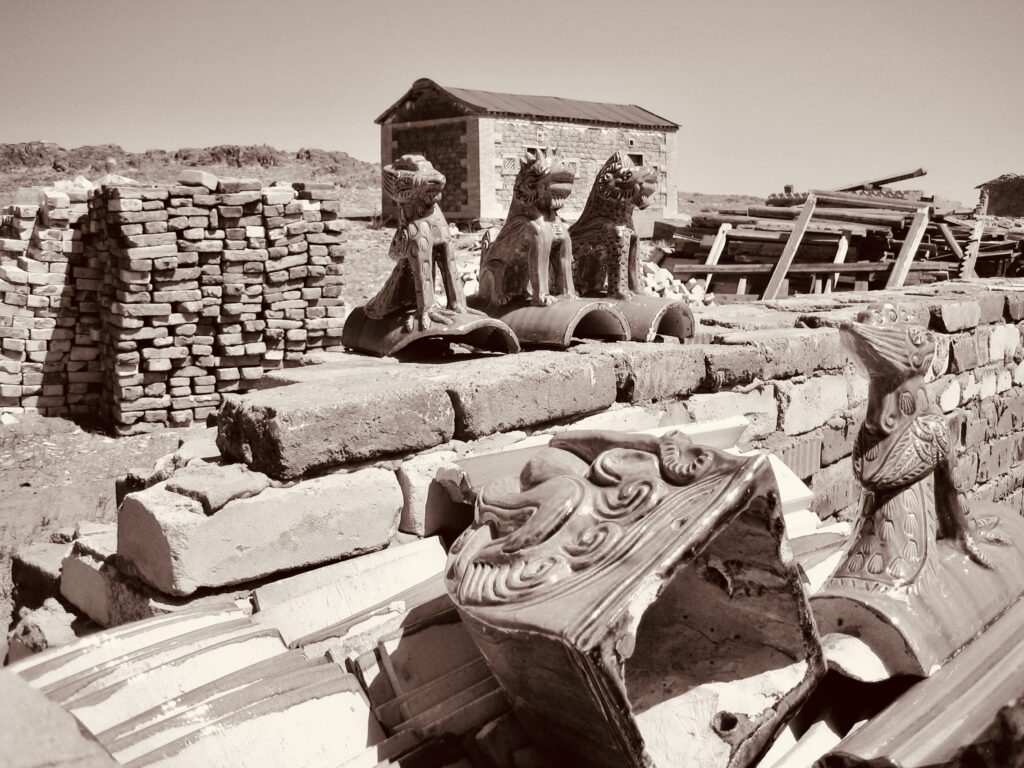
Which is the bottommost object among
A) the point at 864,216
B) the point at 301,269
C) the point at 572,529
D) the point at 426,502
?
the point at 426,502

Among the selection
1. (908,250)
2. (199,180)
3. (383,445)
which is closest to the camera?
(383,445)

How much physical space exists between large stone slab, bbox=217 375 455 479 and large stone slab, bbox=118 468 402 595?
3.5 inches

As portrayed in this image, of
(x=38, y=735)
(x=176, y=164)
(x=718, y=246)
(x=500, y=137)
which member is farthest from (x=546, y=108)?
(x=38, y=735)

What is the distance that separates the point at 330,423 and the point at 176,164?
96.5ft

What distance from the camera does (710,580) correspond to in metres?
2.49

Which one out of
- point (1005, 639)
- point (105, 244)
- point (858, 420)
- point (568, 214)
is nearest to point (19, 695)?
point (1005, 639)

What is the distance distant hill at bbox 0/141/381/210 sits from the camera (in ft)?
85.5

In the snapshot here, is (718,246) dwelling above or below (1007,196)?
below

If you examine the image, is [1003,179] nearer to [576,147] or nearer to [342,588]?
[576,147]

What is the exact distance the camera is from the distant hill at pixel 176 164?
85.5 ft

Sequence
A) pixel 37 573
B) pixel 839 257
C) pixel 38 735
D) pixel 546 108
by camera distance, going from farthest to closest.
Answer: pixel 546 108 < pixel 839 257 < pixel 37 573 < pixel 38 735

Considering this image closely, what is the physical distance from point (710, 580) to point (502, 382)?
142 centimetres

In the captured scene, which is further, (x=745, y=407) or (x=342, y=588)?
(x=745, y=407)

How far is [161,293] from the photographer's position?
379 inches
